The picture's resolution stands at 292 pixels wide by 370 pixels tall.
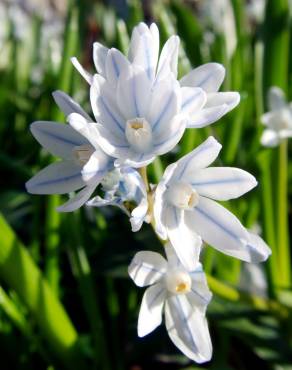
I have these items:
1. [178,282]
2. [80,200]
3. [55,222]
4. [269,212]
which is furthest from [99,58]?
[269,212]

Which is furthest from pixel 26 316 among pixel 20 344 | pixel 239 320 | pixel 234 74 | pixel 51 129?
pixel 234 74

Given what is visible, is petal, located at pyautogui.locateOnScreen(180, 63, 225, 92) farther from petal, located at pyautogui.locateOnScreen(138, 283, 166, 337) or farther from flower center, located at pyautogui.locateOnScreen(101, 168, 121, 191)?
petal, located at pyautogui.locateOnScreen(138, 283, 166, 337)

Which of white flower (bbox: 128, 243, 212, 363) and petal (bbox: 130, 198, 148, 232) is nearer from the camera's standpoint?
petal (bbox: 130, 198, 148, 232)

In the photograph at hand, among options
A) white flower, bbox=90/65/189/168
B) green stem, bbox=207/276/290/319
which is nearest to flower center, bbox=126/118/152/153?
white flower, bbox=90/65/189/168

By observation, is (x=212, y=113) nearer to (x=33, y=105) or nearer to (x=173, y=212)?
(x=173, y=212)

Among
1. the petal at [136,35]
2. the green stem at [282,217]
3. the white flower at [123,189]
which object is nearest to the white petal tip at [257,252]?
the white flower at [123,189]

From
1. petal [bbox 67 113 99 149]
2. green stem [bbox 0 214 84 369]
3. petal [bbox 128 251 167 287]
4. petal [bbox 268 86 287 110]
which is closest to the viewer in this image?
petal [bbox 67 113 99 149]
